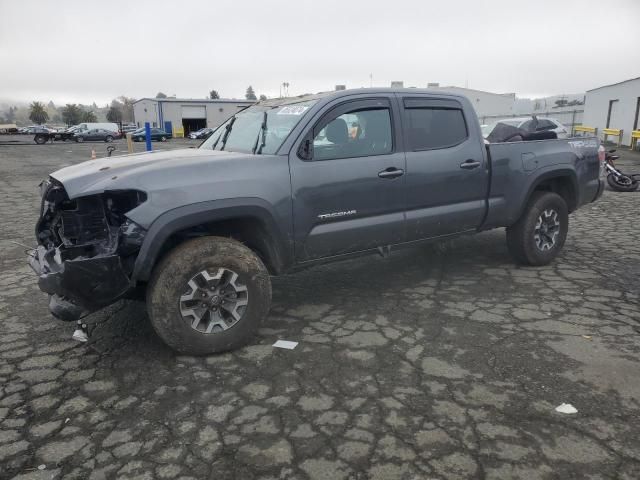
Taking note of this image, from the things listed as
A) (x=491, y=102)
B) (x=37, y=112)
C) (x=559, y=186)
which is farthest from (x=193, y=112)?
(x=559, y=186)

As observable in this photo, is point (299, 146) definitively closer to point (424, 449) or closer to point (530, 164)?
point (424, 449)

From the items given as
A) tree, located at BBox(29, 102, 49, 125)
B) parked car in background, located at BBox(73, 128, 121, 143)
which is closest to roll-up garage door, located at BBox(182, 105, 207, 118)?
parked car in background, located at BBox(73, 128, 121, 143)

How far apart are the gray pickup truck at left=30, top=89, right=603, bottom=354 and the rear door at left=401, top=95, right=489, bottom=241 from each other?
0.01 meters

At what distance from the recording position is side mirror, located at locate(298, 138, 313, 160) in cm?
395

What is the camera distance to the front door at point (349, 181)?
3.95 metres

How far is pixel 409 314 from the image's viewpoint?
439 cm

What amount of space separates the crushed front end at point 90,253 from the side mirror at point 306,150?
4.12 ft

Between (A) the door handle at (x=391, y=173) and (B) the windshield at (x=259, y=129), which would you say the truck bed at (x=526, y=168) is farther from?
(B) the windshield at (x=259, y=129)

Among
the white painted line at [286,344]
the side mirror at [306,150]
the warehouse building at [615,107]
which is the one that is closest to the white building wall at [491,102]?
the warehouse building at [615,107]

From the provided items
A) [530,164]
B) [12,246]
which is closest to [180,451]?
[530,164]

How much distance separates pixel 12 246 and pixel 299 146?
16.7ft

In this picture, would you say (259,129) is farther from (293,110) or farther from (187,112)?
(187,112)

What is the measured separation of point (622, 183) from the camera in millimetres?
11516

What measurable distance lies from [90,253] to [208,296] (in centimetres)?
87
